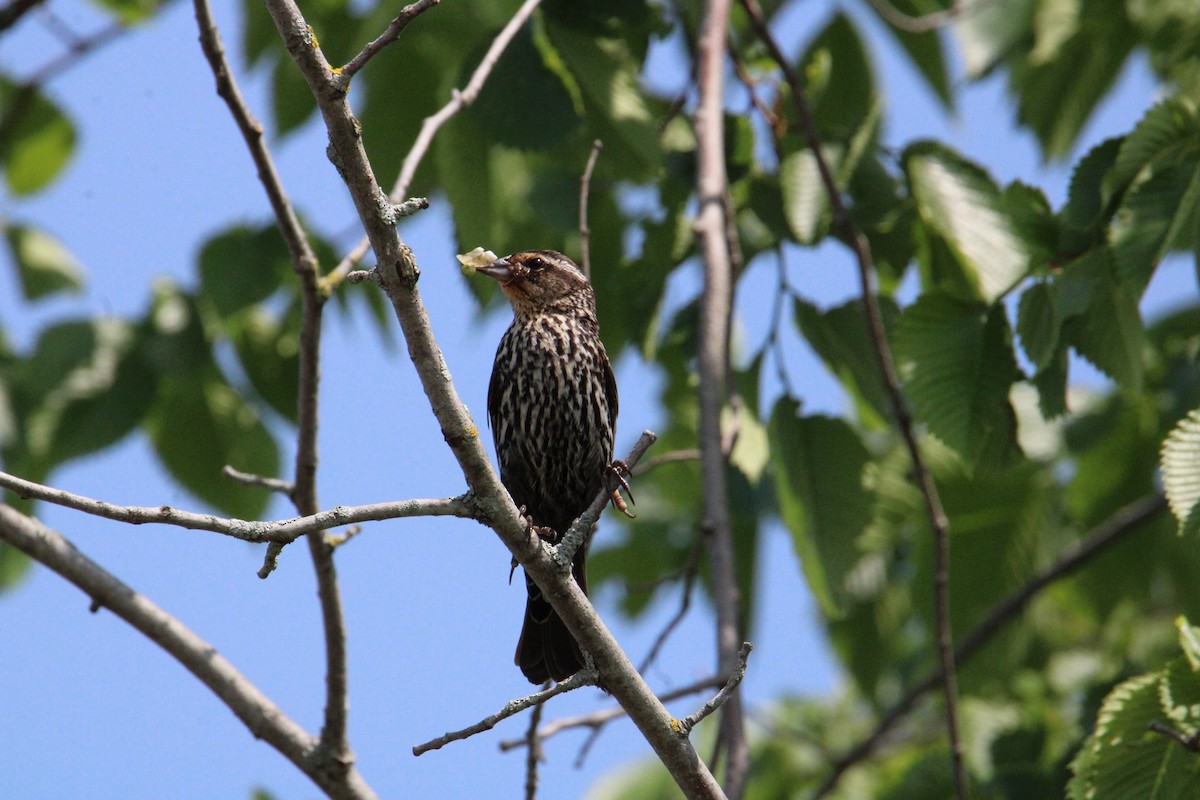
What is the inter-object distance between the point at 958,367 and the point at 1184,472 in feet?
2.32

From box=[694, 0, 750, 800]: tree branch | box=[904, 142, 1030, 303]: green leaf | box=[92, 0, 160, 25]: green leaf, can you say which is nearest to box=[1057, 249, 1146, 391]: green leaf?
box=[904, 142, 1030, 303]: green leaf

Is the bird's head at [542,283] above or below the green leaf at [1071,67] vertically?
below

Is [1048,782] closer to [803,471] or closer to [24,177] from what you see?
[803,471]

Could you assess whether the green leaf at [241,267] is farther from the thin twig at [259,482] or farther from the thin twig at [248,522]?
the thin twig at [248,522]

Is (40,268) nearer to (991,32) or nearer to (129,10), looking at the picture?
(129,10)

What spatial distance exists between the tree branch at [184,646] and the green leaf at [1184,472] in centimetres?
219

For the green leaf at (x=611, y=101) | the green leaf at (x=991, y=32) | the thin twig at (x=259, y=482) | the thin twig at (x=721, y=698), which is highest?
the green leaf at (x=991, y=32)

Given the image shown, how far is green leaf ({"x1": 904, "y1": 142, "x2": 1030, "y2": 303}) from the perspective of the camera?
3891 millimetres

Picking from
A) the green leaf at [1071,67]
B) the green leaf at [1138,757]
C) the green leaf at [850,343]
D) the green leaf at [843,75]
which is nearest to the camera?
the green leaf at [1138,757]

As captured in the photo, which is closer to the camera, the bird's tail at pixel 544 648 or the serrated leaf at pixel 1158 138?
the serrated leaf at pixel 1158 138

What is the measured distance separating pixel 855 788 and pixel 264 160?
Result: 4.00 m

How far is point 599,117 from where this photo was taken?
14.1ft

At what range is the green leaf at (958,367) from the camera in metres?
3.52

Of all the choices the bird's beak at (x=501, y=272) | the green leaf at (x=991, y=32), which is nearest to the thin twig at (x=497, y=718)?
the bird's beak at (x=501, y=272)
